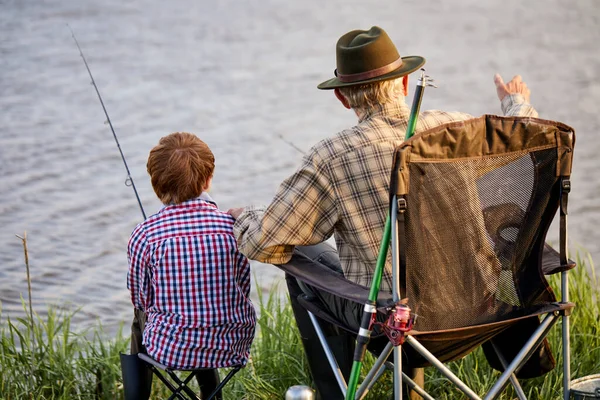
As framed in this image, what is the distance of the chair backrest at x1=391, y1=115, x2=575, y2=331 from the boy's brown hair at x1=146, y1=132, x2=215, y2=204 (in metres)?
0.61

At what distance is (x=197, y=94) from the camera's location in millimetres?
7887

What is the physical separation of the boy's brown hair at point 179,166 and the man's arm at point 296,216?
21cm

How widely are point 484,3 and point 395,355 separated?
29.1 ft

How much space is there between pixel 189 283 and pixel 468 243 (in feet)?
2.34

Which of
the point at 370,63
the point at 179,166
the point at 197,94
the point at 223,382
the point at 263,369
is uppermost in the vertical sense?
the point at 197,94

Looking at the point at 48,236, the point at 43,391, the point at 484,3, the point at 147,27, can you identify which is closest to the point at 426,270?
the point at 43,391

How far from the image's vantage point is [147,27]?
32.3ft

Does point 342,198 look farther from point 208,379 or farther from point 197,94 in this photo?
point 197,94

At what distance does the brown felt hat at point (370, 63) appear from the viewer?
8.04 feet

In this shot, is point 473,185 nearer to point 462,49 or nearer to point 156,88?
point 156,88

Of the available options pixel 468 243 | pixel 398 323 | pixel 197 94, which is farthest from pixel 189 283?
pixel 197 94

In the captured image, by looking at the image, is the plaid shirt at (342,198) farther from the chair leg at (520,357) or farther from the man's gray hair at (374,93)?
the chair leg at (520,357)

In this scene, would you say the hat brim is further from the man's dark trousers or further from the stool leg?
the stool leg

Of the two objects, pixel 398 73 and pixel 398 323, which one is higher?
pixel 398 73
